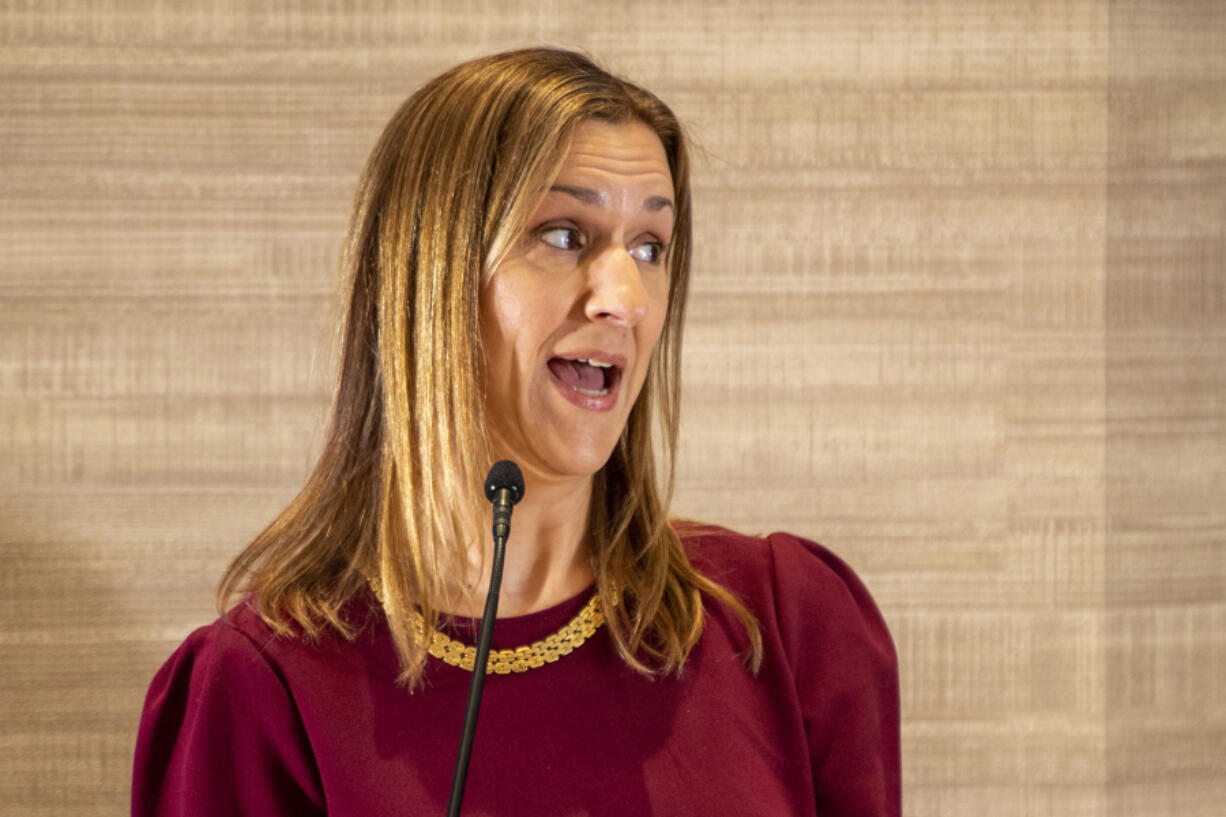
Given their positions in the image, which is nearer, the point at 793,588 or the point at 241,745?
the point at 241,745

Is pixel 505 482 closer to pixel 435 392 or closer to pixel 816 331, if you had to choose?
pixel 435 392

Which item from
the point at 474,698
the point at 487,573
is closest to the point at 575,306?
the point at 487,573

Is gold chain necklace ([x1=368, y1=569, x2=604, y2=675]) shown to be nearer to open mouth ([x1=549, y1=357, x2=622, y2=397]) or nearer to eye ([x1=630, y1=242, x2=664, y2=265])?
open mouth ([x1=549, y1=357, x2=622, y2=397])

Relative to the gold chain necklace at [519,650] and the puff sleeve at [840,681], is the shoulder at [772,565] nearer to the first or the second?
the puff sleeve at [840,681]

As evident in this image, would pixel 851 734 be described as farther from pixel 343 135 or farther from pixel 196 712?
pixel 343 135

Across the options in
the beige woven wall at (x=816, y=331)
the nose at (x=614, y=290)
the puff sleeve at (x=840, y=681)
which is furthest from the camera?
the beige woven wall at (x=816, y=331)

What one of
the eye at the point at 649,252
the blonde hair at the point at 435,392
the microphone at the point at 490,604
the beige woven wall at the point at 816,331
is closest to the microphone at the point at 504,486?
the microphone at the point at 490,604

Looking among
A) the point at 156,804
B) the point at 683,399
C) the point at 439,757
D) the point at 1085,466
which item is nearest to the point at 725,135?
the point at 683,399

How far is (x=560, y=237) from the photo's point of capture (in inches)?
38.6

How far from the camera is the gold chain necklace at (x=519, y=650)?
996 mm

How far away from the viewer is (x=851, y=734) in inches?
42.7

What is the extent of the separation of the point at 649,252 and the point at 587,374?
0.12 m

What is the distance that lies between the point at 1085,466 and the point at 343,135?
95 cm

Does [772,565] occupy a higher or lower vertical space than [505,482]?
lower
